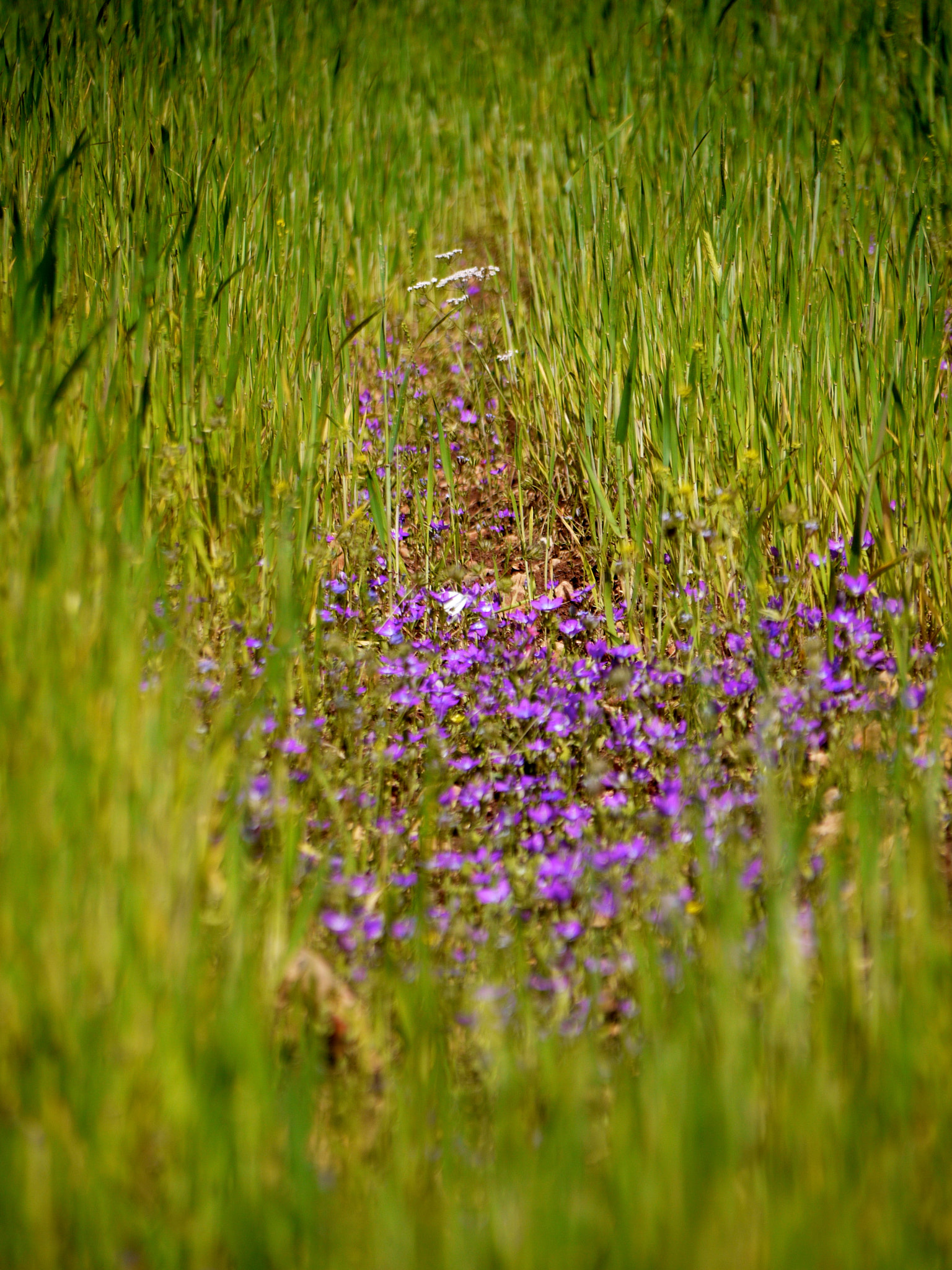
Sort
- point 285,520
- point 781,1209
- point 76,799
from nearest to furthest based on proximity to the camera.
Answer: point 781,1209, point 76,799, point 285,520

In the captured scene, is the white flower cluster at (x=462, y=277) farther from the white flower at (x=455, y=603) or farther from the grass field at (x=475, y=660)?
the white flower at (x=455, y=603)

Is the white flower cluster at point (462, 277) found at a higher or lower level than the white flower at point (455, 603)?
higher

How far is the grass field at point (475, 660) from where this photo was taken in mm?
1084

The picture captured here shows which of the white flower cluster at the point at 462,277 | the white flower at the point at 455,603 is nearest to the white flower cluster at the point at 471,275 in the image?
the white flower cluster at the point at 462,277

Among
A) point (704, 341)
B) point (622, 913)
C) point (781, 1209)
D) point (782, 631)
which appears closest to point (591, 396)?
point (704, 341)

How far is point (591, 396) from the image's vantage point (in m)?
2.82

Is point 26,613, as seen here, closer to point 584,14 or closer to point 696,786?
point 696,786

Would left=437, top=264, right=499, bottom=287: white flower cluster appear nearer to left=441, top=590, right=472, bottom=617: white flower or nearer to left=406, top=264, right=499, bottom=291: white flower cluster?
left=406, top=264, right=499, bottom=291: white flower cluster

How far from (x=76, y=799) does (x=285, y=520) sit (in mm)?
804

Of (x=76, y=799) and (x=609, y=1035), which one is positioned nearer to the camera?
(x=76, y=799)

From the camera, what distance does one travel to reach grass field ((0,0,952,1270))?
108 centimetres

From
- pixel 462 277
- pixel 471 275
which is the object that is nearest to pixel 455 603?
pixel 462 277

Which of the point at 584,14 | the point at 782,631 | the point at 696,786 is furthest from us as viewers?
the point at 584,14

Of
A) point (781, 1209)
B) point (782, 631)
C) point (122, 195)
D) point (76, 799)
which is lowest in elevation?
point (781, 1209)
